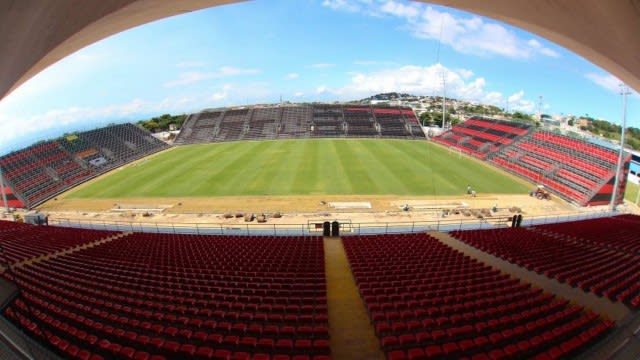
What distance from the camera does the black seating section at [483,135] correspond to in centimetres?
5188

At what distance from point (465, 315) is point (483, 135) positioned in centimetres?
5953

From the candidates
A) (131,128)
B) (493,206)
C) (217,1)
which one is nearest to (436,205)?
(493,206)

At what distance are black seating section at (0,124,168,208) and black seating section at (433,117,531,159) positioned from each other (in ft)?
208

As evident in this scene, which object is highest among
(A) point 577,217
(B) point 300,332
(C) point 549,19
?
(C) point 549,19

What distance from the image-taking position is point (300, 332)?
24.4ft

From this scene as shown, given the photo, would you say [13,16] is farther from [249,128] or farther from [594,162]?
[249,128]

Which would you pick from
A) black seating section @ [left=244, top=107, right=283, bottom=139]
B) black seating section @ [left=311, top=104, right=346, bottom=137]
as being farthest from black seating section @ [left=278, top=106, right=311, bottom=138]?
black seating section @ [left=311, top=104, right=346, bottom=137]

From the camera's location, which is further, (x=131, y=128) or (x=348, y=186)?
(x=131, y=128)

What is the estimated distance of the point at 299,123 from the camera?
78.8 m

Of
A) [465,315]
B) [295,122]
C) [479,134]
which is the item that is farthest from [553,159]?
[295,122]

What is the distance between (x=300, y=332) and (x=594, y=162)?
45.2 meters

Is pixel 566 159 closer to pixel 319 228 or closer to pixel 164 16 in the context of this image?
pixel 319 228

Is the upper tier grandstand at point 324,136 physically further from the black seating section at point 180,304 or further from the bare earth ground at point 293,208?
the black seating section at point 180,304

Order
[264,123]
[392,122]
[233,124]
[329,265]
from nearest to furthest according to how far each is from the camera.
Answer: [329,265]
[392,122]
[264,123]
[233,124]
